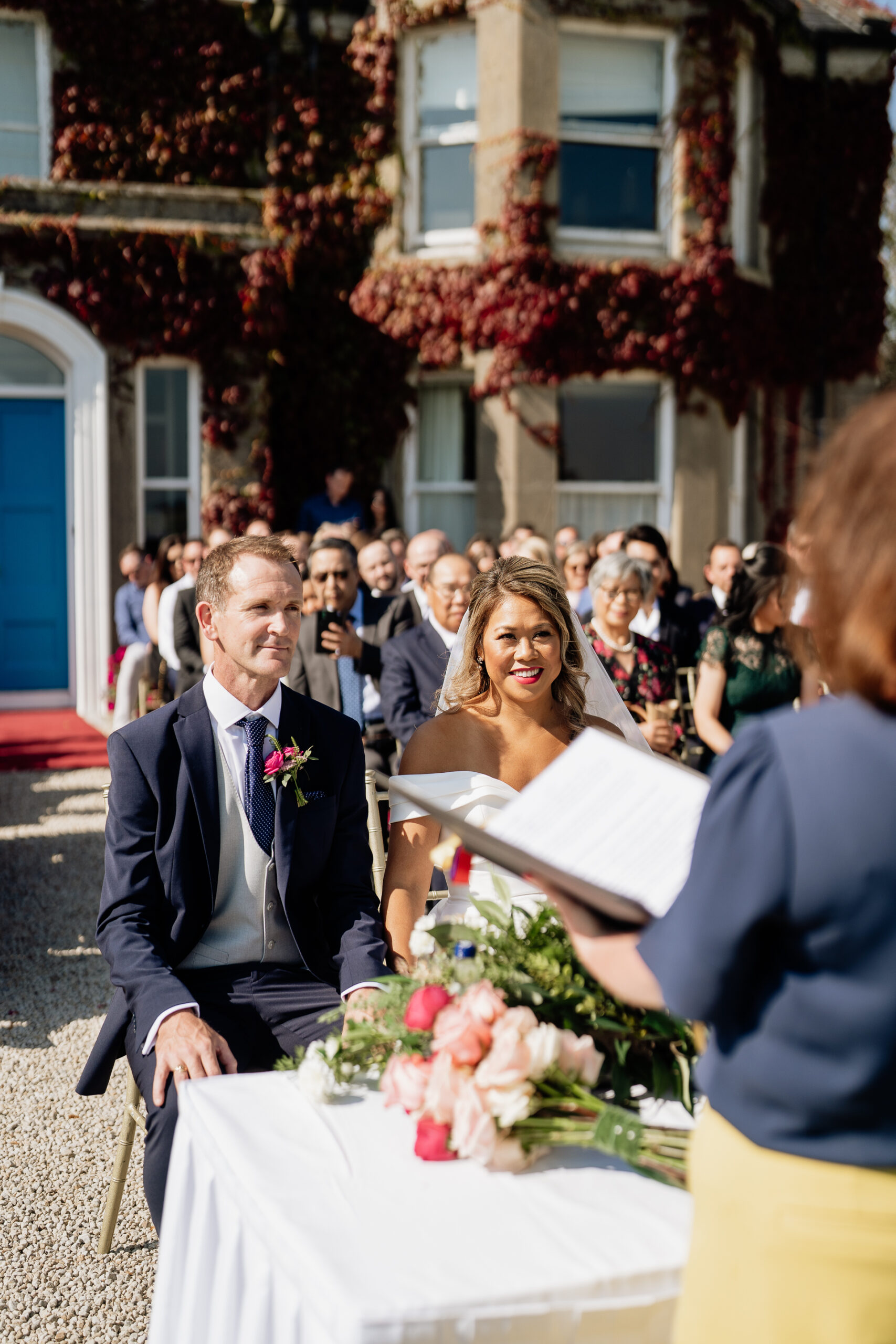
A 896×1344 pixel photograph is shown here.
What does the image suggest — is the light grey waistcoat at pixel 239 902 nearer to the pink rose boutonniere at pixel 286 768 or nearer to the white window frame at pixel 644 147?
the pink rose boutonniere at pixel 286 768

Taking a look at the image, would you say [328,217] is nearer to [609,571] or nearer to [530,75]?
[530,75]

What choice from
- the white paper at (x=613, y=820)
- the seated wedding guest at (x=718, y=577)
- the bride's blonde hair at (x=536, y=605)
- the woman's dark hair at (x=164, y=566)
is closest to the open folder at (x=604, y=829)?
the white paper at (x=613, y=820)

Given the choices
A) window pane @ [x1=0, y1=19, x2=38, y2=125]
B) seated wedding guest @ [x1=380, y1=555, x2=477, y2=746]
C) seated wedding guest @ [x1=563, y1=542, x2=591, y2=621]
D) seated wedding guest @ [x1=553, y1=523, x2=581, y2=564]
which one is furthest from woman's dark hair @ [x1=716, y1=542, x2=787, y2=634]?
window pane @ [x1=0, y1=19, x2=38, y2=125]

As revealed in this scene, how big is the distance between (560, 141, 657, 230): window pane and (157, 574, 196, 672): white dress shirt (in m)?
6.74

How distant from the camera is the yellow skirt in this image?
1.47 meters

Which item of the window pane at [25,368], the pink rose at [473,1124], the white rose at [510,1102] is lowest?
the pink rose at [473,1124]

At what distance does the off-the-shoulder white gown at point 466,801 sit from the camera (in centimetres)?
376

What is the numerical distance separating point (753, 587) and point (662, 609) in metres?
2.24

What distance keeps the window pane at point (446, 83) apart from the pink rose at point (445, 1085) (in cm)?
1303

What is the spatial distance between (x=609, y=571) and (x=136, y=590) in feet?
20.2

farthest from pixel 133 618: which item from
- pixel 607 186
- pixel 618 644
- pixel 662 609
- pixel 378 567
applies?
pixel 607 186

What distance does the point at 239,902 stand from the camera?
3334mm

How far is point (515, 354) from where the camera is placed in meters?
12.9

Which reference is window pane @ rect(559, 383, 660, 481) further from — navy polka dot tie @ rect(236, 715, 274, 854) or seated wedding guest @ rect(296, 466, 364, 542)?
navy polka dot tie @ rect(236, 715, 274, 854)
